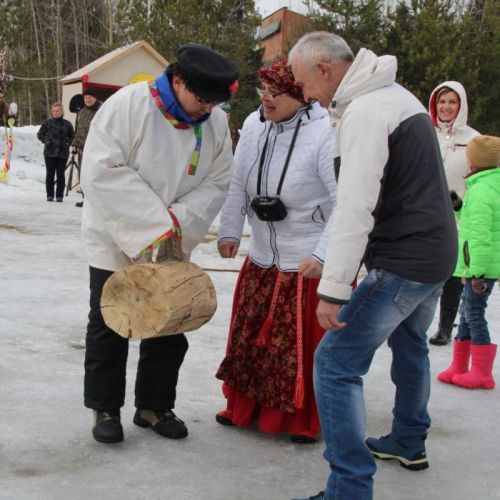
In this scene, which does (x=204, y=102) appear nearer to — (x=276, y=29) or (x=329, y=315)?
(x=329, y=315)

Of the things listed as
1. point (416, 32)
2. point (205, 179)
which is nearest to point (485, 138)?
point (205, 179)

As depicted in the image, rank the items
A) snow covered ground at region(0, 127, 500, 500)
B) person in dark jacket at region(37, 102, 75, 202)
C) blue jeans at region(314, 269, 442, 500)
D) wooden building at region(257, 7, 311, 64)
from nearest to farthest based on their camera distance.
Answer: blue jeans at region(314, 269, 442, 500), snow covered ground at region(0, 127, 500, 500), person in dark jacket at region(37, 102, 75, 202), wooden building at region(257, 7, 311, 64)

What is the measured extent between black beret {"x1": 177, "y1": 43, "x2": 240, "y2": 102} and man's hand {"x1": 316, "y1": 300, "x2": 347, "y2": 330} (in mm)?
1051

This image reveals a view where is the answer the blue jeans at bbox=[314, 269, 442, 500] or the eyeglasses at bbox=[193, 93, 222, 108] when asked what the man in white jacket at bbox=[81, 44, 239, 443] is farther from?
the blue jeans at bbox=[314, 269, 442, 500]

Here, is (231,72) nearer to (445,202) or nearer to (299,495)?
(445,202)

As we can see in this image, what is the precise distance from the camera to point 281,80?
3336 mm

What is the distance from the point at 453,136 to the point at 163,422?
2.83 meters

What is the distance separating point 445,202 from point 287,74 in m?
1.06

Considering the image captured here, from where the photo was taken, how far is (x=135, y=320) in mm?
2973

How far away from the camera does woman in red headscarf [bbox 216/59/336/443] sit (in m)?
3.36

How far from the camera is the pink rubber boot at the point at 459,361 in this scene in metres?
4.42

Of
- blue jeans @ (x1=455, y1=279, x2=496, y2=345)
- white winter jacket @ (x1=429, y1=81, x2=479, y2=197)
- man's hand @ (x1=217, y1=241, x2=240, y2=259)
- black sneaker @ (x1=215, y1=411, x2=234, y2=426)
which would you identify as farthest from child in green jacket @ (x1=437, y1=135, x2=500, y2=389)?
black sneaker @ (x1=215, y1=411, x2=234, y2=426)

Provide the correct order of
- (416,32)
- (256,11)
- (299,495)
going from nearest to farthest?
(299,495)
(416,32)
(256,11)

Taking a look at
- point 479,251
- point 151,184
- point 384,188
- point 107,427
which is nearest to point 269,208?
point 151,184
